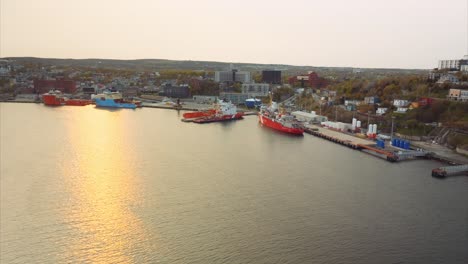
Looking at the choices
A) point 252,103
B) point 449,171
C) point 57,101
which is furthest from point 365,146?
point 57,101

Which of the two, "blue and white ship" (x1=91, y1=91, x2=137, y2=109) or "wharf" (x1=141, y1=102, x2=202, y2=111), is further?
"blue and white ship" (x1=91, y1=91, x2=137, y2=109)

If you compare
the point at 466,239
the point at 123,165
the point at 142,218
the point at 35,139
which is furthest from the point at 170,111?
the point at 466,239

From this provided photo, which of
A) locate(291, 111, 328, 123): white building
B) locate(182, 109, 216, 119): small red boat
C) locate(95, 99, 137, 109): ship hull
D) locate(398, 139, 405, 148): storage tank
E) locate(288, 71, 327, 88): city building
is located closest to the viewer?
locate(398, 139, 405, 148): storage tank

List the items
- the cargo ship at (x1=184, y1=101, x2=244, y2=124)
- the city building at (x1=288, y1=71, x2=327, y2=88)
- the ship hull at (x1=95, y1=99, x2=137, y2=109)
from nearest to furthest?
the cargo ship at (x1=184, y1=101, x2=244, y2=124)
the ship hull at (x1=95, y1=99, x2=137, y2=109)
the city building at (x1=288, y1=71, x2=327, y2=88)

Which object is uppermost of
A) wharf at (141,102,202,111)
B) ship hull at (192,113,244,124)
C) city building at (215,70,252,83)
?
city building at (215,70,252,83)

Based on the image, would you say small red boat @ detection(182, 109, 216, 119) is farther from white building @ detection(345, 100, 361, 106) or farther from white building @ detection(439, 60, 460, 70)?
white building @ detection(439, 60, 460, 70)

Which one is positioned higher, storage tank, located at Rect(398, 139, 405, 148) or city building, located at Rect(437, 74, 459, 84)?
city building, located at Rect(437, 74, 459, 84)

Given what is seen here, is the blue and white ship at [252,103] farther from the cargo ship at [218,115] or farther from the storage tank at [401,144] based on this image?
the storage tank at [401,144]

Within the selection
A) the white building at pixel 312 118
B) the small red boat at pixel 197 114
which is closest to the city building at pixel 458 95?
the white building at pixel 312 118

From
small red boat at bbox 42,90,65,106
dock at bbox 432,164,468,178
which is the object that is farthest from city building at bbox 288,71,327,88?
dock at bbox 432,164,468,178
